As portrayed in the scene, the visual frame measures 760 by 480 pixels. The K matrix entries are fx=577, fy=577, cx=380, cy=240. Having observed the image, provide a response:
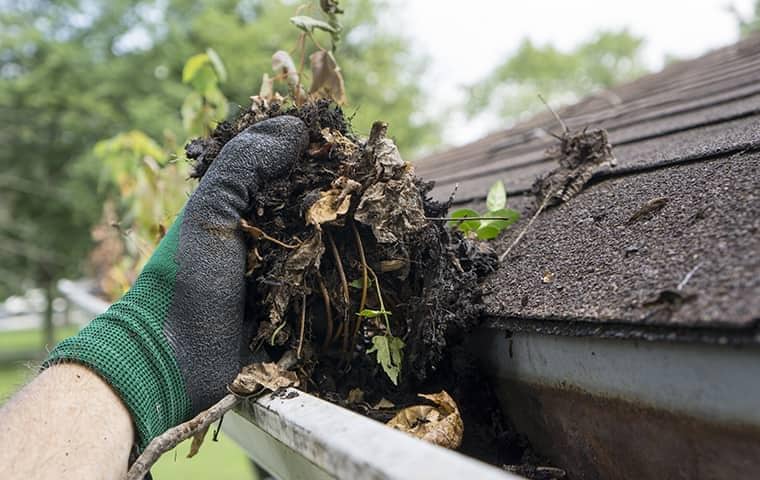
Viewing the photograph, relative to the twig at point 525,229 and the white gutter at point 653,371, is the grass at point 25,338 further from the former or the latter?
the white gutter at point 653,371

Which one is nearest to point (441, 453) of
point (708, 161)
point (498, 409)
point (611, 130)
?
point (498, 409)

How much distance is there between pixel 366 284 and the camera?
0.98 meters

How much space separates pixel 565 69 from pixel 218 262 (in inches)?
1077

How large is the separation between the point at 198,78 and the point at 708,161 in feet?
5.81

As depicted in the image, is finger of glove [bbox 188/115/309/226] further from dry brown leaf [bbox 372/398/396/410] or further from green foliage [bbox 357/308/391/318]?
dry brown leaf [bbox 372/398/396/410]

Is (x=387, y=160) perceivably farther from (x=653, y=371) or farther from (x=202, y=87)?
(x=202, y=87)

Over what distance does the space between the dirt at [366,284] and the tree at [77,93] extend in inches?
417

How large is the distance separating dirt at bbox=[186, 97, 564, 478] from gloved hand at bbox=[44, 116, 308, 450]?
0.14 feet

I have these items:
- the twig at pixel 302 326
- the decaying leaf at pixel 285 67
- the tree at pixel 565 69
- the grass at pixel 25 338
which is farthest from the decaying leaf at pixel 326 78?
the tree at pixel 565 69

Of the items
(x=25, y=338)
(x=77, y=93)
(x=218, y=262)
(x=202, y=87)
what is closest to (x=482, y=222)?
(x=218, y=262)

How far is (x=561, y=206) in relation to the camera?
1.25m

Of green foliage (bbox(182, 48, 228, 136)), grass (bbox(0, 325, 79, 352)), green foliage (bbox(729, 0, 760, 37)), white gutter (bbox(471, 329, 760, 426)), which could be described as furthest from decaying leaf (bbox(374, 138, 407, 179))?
grass (bbox(0, 325, 79, 352))

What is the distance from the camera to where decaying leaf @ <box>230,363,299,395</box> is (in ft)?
3.13

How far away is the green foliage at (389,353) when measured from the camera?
967mm
